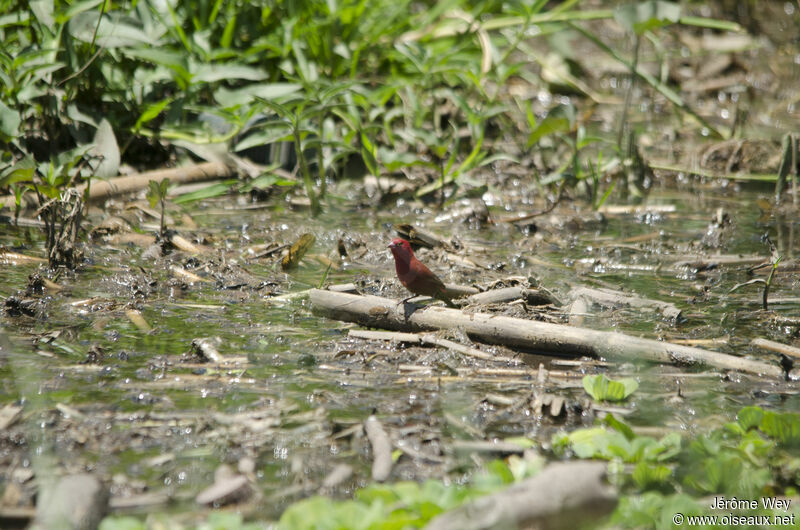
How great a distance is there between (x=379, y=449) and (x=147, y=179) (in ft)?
11.6

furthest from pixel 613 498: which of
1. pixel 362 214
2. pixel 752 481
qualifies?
pixel 362 214

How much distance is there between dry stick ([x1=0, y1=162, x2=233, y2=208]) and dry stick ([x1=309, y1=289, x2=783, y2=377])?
2076 millimetres

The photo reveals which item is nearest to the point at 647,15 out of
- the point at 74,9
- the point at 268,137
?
the point at 268,137

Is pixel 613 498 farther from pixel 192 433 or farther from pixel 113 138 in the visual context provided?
pixel 113 138

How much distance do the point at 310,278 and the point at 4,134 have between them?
6.39 feet

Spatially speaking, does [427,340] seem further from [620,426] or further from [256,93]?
[256,93]

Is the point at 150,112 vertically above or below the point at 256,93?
below

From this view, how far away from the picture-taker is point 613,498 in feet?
6.49

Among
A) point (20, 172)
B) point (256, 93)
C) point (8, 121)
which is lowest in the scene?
point (20, 172)

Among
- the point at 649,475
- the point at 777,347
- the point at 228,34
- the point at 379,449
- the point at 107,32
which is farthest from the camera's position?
the point at 228,34

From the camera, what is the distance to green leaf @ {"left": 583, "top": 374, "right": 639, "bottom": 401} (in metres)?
2.96

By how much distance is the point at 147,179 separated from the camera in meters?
5.48

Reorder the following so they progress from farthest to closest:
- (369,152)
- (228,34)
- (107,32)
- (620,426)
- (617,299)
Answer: (228,34) < (369,152) < (107,32) < (617,299) < (620,426)

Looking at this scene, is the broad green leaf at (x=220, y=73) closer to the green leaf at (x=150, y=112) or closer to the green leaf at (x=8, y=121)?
the green leaf at (x=150, y=112)
